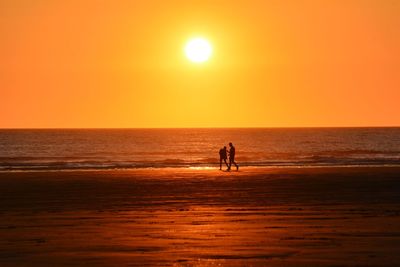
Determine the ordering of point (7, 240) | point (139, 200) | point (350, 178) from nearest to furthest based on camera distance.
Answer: point (7, 240) < point (139, 200) < point (350, 178)

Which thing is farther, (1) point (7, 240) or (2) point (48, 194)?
(2) point (48, 194)

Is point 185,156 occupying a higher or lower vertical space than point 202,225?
higher

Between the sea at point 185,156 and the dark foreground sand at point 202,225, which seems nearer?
the dark foreground sand at point 202,225

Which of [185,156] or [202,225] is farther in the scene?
[185,156]

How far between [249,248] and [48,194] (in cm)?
1590

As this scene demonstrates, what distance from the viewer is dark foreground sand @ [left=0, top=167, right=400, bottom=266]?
15492 mm

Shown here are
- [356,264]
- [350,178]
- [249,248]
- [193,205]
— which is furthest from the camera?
[350,178]

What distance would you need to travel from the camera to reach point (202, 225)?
65.7 feet

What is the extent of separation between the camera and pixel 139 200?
27781 millimetres

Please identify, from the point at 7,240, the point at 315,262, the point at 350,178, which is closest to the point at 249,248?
the point at 315,262

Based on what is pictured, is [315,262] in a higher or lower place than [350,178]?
lower

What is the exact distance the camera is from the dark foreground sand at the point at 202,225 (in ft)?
50.8

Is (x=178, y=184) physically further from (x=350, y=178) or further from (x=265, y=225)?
(x=265, y=225)

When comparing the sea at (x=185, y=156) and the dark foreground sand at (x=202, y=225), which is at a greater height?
the sea at (x=185, y=156)
